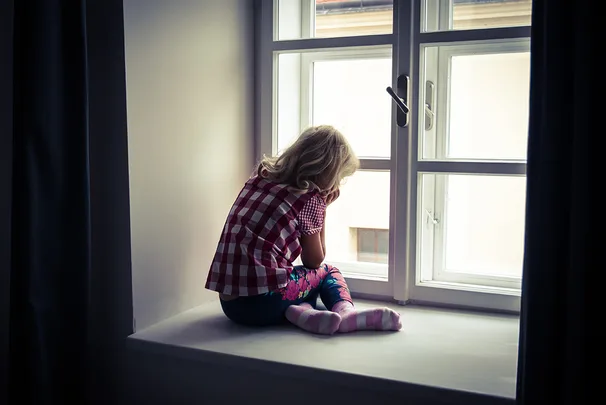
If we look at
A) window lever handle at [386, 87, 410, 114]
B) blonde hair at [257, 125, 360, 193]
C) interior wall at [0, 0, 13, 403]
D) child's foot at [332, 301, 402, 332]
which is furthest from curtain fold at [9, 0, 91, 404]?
window lever handle at [386, 87, 410, 114]

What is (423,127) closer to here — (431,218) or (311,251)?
(431,218)

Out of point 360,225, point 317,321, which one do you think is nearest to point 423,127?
point 360,225

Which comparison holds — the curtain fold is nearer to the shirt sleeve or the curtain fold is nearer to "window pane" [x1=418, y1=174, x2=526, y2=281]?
the shirt sleeve

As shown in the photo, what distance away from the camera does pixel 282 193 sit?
187 cm

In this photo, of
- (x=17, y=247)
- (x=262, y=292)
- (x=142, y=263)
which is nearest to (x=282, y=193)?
(x=262, y=292)

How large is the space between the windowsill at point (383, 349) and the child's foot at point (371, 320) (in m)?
0.02

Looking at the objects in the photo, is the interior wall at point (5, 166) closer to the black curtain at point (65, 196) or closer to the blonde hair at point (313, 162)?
the black curtain at point (65, 196)

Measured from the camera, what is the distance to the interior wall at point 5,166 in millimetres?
1712

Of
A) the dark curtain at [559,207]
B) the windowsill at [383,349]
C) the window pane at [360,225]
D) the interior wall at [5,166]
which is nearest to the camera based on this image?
the dark curtain at [559,207]

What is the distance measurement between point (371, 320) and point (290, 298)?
9.2 inches

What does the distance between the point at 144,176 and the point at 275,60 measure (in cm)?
64

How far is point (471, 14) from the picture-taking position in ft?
6.48

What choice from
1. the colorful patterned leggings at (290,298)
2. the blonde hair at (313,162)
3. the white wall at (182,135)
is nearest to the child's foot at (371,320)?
the colorful patterned leggings at (290,298)

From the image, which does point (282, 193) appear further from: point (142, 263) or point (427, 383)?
point (427, 383)
